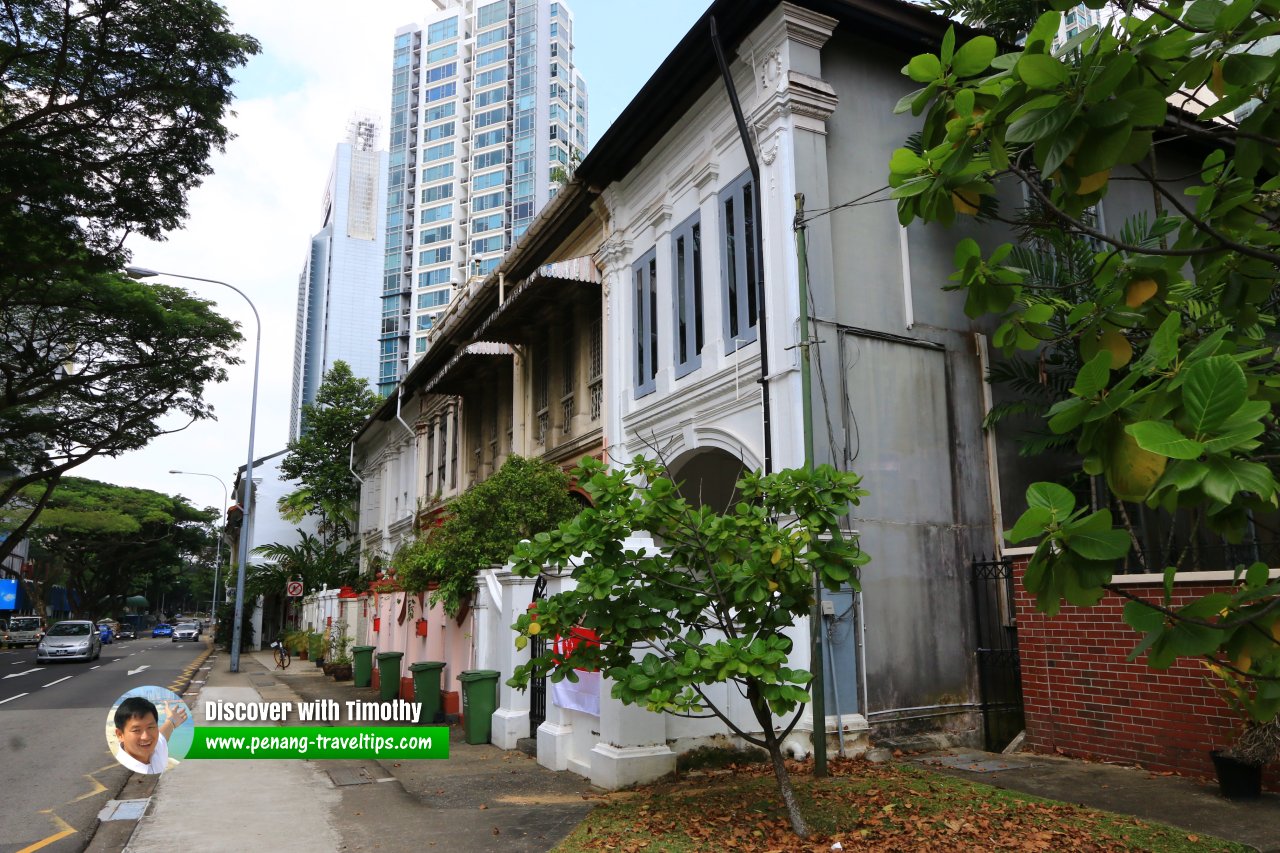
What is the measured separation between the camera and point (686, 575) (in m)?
7.07

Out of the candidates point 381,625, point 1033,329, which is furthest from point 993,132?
point 381,625

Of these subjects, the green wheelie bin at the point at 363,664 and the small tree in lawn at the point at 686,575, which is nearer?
the small tree in lawn at the point at 686,575

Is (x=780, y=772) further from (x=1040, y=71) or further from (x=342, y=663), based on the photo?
(x=342, y=663)

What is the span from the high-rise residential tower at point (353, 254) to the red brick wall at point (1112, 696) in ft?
313

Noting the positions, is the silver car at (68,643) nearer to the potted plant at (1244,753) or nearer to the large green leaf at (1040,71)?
the potted plant at (1244,753)

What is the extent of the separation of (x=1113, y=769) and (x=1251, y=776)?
1.57 m

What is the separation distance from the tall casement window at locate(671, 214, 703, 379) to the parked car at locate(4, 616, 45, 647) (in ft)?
141

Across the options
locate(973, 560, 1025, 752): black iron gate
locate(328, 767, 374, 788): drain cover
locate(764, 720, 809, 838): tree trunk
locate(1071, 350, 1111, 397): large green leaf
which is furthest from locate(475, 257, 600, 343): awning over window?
locate(1071, 350, 1111, 397): large green leaf

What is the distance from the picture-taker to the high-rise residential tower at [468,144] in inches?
3127

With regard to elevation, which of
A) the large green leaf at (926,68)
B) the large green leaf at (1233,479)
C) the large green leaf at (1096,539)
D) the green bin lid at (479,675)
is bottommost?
the green bin lid at (479,675)

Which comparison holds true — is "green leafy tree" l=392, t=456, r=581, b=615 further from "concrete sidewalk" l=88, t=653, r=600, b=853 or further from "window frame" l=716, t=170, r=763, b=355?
"window frame" l=716, t=170, r=763, b=355

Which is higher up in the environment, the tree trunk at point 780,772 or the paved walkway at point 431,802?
the tree trunk at point 780,772

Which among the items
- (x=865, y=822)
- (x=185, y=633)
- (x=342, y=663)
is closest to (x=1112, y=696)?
(x=865, y=822)

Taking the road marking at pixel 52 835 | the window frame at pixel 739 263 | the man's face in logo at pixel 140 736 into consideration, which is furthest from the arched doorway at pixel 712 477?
the road marking at pixel 52 835
